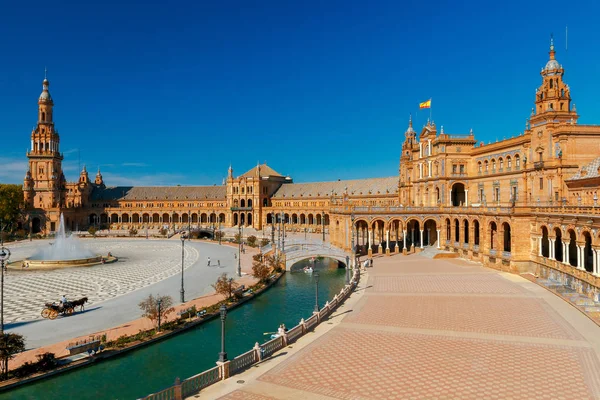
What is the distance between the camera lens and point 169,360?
84.5ft

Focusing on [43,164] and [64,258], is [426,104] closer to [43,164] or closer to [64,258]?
[64,258]

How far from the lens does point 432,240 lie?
224 ft

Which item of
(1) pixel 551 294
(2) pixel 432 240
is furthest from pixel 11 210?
(1) pixel 551 294

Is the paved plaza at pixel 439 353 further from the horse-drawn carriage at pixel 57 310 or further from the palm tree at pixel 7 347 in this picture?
the horse-drawn carriage at pixel 57 310

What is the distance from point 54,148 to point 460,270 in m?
110

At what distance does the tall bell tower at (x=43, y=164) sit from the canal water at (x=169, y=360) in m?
96.9

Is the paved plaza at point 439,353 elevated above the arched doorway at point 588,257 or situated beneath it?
situated beneath

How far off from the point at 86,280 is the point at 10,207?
7544 centimetres

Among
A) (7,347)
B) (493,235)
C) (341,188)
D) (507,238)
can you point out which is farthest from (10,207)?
(507,238)

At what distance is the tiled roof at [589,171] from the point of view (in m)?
43.8

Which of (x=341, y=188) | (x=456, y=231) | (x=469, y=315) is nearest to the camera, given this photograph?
(x=469, y=315)

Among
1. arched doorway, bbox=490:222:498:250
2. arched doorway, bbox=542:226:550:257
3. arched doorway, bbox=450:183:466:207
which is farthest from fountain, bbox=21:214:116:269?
arched doorway, bbox=542:226:550:257

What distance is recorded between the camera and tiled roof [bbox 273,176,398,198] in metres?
106

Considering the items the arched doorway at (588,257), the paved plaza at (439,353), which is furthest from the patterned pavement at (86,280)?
the arched doorway at (588,257)
